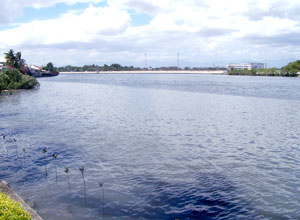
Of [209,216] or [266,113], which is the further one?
[266,113]

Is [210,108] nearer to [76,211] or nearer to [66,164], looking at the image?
[66,164]

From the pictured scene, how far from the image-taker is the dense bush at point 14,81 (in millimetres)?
79619

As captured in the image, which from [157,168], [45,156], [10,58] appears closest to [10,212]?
[157,168]

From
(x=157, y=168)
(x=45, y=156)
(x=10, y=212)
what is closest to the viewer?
(x=10, y=212)

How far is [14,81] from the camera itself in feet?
276

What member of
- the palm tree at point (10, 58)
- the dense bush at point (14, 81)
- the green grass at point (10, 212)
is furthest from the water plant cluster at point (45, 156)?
the palm tree at point (10, 58)

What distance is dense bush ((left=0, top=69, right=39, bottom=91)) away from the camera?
79.6m

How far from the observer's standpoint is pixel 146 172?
Answer: 17359 mm

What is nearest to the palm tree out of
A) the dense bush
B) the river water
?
the dense bush

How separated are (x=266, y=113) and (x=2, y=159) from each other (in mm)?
32826

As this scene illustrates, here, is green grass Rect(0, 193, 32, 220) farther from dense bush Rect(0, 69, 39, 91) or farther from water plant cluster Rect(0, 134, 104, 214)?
dense bush Rect(0, 69, 39, 91)

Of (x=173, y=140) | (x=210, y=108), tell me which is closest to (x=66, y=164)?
(x=173, y=140)

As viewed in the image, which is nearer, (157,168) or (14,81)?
(157,168)

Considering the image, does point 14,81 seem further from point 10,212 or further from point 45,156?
point 10,212
